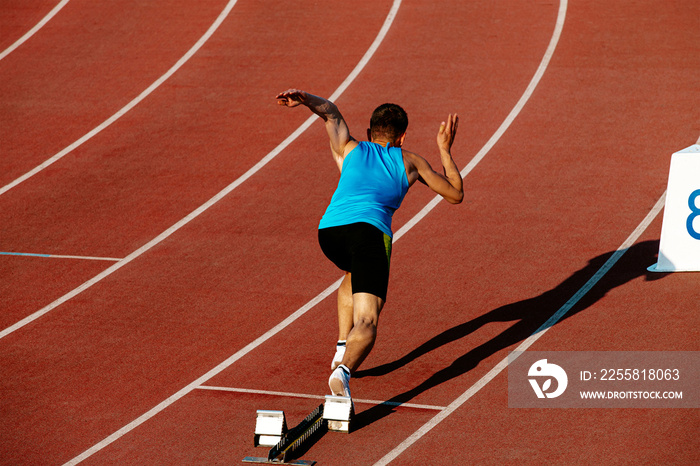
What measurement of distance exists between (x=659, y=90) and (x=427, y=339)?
6.94 meters

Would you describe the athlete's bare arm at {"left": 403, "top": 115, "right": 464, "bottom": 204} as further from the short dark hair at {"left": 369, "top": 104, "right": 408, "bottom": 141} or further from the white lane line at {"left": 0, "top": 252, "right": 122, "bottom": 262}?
the white lane line at {"left": 0, "top": 252, "right": 122, "bottom": 262}

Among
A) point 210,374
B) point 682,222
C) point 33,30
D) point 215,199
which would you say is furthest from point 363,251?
point 33,30

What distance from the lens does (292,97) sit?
549 cm

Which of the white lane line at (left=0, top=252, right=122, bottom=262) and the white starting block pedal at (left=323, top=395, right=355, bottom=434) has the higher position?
the white lane line at (left=0, top=252, right=122, bottom=262)

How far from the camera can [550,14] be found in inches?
565

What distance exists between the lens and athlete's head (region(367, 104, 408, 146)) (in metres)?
5.55

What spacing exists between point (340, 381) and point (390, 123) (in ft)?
5.52

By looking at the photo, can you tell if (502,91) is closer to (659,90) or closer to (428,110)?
(428,110)

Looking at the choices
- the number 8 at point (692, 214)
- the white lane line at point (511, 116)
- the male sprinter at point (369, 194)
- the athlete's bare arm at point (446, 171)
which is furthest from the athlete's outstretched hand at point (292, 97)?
the number 8 at point (692, 214)

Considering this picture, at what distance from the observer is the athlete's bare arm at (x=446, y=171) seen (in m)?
5.39

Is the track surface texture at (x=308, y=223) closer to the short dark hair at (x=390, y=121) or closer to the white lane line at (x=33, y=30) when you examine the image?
the white lane line at (x=33, y=30)

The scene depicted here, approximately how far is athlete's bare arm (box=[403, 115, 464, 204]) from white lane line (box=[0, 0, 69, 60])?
10.7 m

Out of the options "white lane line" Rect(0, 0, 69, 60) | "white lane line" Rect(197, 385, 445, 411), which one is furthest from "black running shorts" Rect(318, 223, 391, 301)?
"white lane line" Rect(0, 0, 69, 60)

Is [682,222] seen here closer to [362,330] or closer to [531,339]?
[531,339]
